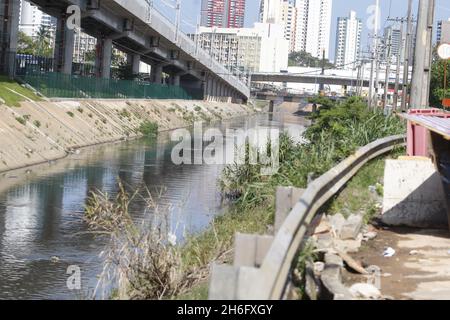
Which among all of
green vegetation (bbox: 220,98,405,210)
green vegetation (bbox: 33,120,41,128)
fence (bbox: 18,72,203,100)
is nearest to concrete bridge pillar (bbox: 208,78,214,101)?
fence (bbox: 18,72,203,100)

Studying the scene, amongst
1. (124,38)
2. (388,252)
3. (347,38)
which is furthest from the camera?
(347,38)

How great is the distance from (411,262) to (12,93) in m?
32.9

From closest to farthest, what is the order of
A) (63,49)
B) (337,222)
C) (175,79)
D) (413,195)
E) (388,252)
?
(388,252), (337,222), (413,195), (63,49), (175,79)

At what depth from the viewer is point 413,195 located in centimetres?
1319

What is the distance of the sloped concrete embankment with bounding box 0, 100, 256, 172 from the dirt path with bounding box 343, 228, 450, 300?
19.6 m

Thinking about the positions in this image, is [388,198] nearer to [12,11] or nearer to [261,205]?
[261,205]

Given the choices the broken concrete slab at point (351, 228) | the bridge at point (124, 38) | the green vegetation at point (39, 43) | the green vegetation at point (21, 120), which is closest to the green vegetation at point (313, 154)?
the broken concrete slab at point (351, 228)

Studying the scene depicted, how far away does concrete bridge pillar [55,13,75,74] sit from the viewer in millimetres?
55844

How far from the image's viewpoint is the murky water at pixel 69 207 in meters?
15.1

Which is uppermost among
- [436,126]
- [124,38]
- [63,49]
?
[124,38]

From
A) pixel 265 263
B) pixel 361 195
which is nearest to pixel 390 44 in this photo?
pixel 361 195

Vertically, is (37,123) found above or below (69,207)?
above

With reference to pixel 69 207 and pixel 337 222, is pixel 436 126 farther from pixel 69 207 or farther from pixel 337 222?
pixel 69 207
